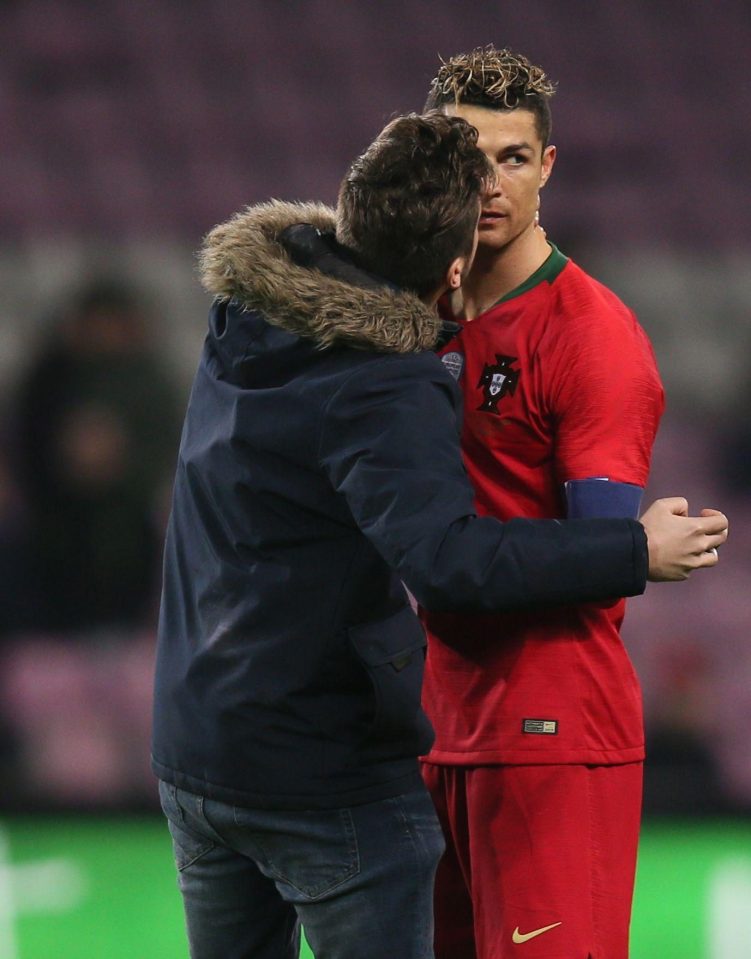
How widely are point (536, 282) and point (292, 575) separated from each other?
0.62 m

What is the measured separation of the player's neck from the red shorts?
64 cm

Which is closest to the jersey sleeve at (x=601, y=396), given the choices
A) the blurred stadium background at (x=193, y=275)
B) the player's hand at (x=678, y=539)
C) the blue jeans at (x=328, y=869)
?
the player's hand at (x=678, y=539)

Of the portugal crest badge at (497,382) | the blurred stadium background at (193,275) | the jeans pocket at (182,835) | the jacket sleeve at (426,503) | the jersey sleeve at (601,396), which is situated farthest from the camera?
the blurred stadium background at (193,275)

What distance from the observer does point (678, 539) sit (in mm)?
1772

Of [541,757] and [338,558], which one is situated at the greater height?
[338,558]

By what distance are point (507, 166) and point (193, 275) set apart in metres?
3.16

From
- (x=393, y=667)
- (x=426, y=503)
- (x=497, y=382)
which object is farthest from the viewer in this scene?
(x=497, y=382)

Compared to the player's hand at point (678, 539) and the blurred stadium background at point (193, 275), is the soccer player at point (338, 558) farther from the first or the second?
the blurred stadium background at point (193, 275)

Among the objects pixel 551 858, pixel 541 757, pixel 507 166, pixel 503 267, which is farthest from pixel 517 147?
pixel 551 858

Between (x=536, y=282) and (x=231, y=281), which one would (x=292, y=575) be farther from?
(x=536, y=282)

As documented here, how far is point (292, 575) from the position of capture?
169 centimetres

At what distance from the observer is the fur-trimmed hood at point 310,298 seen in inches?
64.6

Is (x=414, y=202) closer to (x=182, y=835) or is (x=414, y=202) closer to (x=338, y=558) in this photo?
(x=338, y=558)

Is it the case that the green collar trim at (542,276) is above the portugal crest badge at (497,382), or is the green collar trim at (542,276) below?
above
